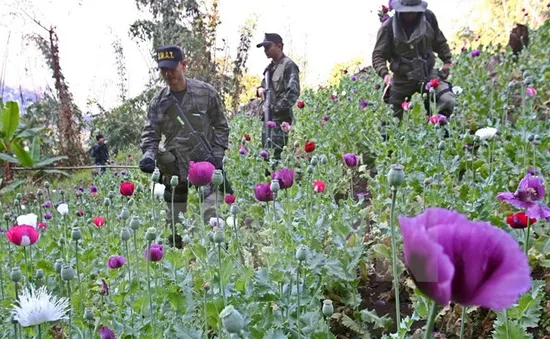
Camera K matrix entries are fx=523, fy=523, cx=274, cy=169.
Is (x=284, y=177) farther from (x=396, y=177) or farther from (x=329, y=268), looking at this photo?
(x=396, y=177)

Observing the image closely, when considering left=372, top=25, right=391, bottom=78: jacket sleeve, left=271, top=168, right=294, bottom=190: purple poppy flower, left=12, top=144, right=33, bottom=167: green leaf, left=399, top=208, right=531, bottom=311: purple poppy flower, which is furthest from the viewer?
left=372, top=25, right=391, bottom=78: jacket sleeve

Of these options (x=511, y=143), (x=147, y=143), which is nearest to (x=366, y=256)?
(x=511, y=143)

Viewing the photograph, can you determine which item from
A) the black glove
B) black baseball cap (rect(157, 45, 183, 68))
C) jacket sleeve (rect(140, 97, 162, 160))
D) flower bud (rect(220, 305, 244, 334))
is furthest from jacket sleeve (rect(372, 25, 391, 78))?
flower bud (rect(220, 305, 244, 334))

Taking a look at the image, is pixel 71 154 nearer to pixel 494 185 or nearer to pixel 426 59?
pixel 426 59

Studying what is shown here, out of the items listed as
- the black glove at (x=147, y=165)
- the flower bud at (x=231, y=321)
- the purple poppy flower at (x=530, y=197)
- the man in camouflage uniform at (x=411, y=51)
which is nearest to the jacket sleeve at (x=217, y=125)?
the black glove at (x=147, y=165)

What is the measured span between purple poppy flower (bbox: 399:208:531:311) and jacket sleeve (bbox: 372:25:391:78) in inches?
153

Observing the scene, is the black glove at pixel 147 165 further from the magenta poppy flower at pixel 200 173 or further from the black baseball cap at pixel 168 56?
the magenta poppy flower at pixel 200 173

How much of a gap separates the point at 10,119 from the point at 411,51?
288 cm

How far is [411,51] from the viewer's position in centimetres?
409

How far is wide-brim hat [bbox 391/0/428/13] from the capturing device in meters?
3.91

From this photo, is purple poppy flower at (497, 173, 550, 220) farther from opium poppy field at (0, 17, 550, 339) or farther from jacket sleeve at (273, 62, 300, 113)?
jacket sleeve at (273, 62, 300, 113)

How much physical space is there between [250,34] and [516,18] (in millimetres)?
5841

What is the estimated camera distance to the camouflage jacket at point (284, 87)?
16.6 ft

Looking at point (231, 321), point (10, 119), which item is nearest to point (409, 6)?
point (10, 119)
